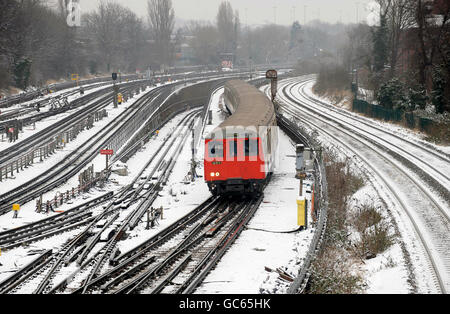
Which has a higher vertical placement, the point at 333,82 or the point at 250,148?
the point at 333,82

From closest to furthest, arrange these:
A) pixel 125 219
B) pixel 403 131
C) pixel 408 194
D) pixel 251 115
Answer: pixel 125 219 < pixel 408 194 < pixel 251 115 < pixel 403 131

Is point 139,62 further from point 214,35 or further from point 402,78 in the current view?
point 402,78

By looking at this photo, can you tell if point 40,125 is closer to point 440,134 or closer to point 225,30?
point 440,134

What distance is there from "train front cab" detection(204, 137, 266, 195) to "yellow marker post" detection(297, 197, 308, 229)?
353 centimetres

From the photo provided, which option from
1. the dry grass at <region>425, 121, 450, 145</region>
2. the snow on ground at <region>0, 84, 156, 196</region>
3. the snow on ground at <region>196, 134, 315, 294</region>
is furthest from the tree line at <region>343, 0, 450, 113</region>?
the snow on ground at <region>0, 84, 156, 196</region>

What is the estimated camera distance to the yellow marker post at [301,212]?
17.3 m

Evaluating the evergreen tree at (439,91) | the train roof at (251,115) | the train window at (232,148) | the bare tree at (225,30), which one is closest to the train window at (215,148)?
the train window at (232,148)

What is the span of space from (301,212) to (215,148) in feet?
15.6

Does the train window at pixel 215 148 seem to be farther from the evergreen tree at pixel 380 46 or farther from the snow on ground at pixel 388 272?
the evergreen tree at pixel 380 46

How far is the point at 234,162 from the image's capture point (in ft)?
67.6

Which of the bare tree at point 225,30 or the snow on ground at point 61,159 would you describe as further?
the bare tree at point 225,30

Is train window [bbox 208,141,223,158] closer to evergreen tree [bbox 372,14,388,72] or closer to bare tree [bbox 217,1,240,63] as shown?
evergreen tree [bbox 372,14,388,72]

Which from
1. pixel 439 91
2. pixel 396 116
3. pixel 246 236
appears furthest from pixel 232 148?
pixel 396 116

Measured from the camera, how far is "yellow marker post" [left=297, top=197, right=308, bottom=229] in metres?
17.3
